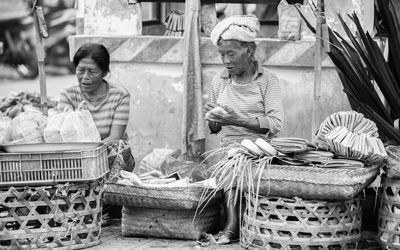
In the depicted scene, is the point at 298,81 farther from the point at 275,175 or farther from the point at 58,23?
the point at 58,23

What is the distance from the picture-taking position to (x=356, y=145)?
4.44m

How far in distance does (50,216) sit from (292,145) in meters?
1.51

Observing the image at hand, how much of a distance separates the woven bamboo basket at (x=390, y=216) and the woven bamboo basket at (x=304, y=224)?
158mm

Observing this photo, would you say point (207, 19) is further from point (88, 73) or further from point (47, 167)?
point (47, 167)

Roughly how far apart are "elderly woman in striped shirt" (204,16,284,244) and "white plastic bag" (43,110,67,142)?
965 millimetres

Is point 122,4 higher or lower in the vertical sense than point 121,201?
higher

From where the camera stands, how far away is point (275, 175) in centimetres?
443

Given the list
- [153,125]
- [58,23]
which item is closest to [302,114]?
[153,125]

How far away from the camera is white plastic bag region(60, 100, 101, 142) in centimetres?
474

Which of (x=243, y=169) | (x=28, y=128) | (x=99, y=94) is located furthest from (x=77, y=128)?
(x=243, y=169)

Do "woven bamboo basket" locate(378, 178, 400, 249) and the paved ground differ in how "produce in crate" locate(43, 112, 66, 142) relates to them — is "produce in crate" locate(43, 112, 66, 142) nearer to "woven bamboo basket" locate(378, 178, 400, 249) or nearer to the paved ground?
"woven bamboo basket" locate(378, 178, 400, 249)

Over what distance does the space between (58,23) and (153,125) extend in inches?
252

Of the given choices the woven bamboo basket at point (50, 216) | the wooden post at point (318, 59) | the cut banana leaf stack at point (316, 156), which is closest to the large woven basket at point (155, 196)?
the woven bamboo basket at point (50, 216)

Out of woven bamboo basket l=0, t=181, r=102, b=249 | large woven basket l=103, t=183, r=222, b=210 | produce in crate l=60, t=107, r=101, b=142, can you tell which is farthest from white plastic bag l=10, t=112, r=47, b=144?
large woven basket l=103, t=183, r=222, b=210
